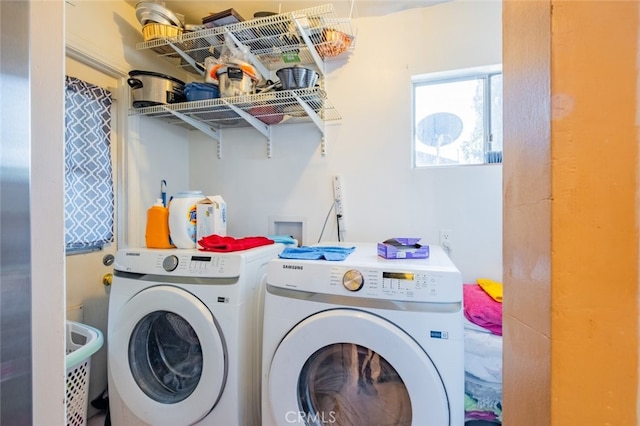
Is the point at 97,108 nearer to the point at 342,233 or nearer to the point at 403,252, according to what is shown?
the point at 342,233

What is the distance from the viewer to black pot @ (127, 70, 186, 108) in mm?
1638

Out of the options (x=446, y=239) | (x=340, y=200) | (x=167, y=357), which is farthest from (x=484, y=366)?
(x=167, y=357)

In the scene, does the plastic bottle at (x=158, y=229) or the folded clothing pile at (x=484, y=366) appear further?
the plastic bottle at (x=158, y=229)

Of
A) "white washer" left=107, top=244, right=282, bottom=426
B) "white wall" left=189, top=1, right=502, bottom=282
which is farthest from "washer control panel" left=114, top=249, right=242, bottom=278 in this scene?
"white wall" left=189, top=1, right=502, bottom=282

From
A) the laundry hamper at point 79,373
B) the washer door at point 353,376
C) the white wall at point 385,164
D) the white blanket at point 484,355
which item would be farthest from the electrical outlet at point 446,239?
the laundry hamper at point 79,373

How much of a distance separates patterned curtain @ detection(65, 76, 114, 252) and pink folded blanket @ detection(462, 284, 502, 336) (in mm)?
1899

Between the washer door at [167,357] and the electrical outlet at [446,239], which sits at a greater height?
the electrical outlet at [446,239]

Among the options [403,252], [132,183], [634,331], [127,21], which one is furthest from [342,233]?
[127,21]

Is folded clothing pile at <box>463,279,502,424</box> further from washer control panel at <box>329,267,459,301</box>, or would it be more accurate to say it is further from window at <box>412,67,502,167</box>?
window at <box>412,67,502,167</box>

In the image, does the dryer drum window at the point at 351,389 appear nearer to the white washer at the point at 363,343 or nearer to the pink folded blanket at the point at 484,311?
the white washer at the point at 363,343

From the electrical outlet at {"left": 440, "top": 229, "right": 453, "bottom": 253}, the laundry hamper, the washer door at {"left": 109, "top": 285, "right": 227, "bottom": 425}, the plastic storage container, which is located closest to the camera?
the laundry hamper

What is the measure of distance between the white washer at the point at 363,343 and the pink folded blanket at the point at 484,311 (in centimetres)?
33

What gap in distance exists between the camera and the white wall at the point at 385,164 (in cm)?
158

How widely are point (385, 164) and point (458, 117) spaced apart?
0.50 metres
